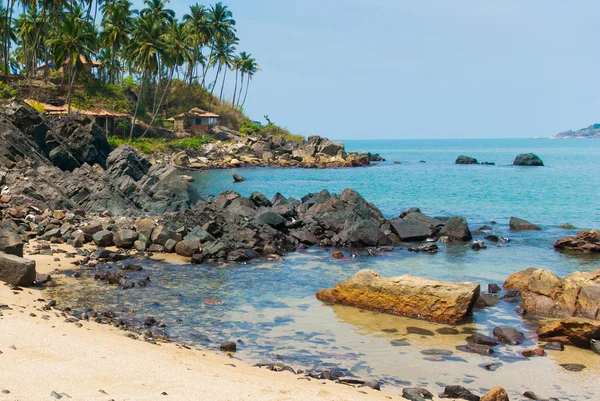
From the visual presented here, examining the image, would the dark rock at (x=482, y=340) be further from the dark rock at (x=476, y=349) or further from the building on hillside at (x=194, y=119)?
the building on hillside at (x=194, y=119)

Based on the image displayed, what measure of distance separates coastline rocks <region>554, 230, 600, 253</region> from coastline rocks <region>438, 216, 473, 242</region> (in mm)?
4018

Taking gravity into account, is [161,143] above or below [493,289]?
above

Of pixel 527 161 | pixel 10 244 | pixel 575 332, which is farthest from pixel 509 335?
pixel 527 161

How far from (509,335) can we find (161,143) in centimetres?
6952

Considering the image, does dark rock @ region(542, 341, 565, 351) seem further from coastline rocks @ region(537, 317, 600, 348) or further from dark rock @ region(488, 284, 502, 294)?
dark rock @ region(488, 284, 502, 294)

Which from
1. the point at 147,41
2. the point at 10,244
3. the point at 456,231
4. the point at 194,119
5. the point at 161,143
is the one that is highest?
the point at 147,41

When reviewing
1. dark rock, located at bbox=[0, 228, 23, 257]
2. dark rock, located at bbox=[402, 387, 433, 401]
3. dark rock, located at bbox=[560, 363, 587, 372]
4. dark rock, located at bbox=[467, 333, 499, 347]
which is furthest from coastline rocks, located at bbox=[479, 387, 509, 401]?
dark rock, located at bbox=[0, 228, 23, 257]

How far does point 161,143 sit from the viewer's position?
3103 inches

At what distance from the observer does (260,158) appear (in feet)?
278

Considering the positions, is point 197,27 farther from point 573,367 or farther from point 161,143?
point 573,367

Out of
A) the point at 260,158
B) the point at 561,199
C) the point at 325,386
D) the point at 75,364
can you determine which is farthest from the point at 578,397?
the point at 260,158

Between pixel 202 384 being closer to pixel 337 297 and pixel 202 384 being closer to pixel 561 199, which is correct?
pixel 337 297

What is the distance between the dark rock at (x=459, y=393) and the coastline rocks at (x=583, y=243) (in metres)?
18.1

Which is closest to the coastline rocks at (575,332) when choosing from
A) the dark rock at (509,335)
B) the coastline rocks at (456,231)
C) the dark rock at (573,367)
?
the dark rock at (509,335)
